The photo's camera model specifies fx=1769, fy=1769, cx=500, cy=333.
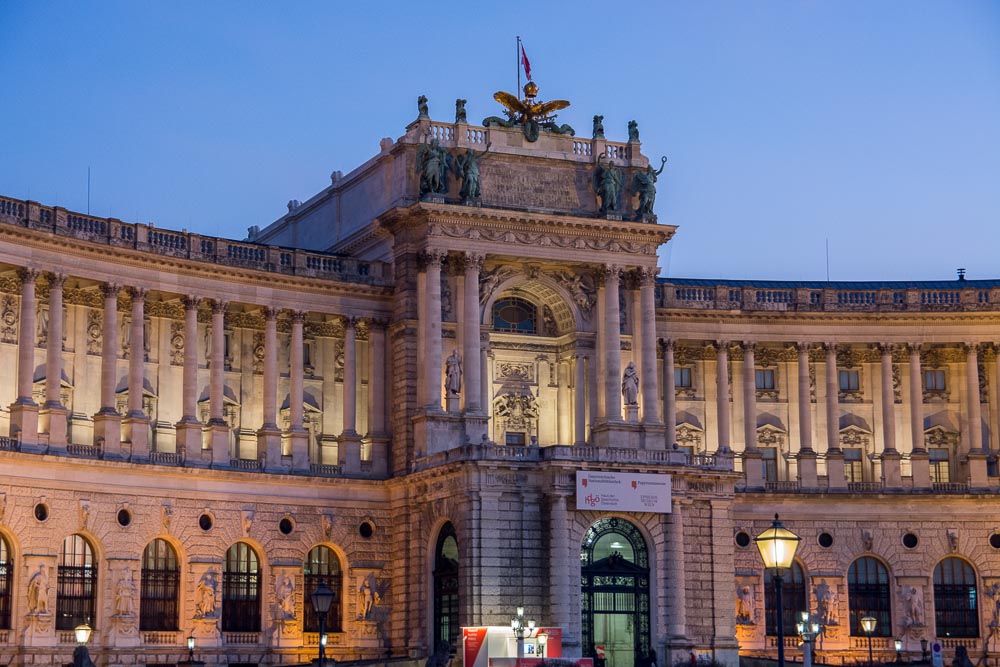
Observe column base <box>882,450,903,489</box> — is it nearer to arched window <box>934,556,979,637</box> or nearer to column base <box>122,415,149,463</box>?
arched window <box>934,556,979,637</box>

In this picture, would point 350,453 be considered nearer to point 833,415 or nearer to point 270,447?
point 270,447

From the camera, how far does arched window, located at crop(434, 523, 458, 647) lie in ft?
232

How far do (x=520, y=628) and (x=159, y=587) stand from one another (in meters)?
15.8

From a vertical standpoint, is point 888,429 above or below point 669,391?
below

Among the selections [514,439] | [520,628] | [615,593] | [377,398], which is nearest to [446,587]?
[615,593]

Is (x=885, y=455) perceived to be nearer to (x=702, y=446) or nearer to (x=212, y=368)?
(x=702, y=446)

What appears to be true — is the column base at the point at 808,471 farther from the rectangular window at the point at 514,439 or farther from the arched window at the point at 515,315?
the arched window at the point at 515,315

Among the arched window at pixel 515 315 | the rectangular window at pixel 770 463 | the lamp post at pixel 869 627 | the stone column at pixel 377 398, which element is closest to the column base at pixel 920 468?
the rectangular window at pixel 770 463

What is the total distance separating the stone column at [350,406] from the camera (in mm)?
75062

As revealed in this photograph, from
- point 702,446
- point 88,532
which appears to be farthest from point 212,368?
point 702,446

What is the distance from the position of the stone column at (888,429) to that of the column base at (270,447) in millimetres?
28299

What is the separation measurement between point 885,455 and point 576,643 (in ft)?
70.2

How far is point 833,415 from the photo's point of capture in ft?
271

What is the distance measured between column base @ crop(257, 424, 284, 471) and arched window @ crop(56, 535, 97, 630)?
889 cm
